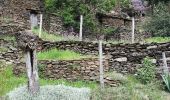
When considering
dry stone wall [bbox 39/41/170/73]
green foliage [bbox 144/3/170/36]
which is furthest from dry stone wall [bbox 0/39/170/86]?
green foliage [bbox 144/3/170/36]

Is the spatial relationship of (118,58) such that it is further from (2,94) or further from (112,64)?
(2,94)

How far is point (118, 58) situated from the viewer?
62.5 ft

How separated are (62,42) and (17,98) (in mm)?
6967

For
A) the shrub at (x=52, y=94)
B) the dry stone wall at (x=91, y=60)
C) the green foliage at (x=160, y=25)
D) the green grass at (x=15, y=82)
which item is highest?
the green foliage at (x=160, y=25)

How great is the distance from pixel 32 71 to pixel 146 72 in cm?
480

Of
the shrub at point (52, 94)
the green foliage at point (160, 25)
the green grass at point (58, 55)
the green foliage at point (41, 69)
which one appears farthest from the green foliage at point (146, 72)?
the green foliage at point (160, 25)

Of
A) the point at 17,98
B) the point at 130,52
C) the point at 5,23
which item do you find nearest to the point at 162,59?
the point at 130,52

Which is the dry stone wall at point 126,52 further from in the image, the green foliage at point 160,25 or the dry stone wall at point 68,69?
the green foliage at point 160,25

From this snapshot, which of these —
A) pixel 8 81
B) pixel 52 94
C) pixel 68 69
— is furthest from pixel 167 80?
pixel 8 81

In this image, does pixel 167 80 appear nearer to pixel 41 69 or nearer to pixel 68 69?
pixel 68 69

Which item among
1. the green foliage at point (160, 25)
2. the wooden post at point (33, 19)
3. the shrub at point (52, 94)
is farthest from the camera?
the wooden post at point (33, 19)

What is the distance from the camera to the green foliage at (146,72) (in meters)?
17.4

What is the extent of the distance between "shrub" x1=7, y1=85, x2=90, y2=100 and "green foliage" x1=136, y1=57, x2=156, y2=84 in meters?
3.65

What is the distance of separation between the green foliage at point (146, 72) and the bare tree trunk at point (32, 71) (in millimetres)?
4539
